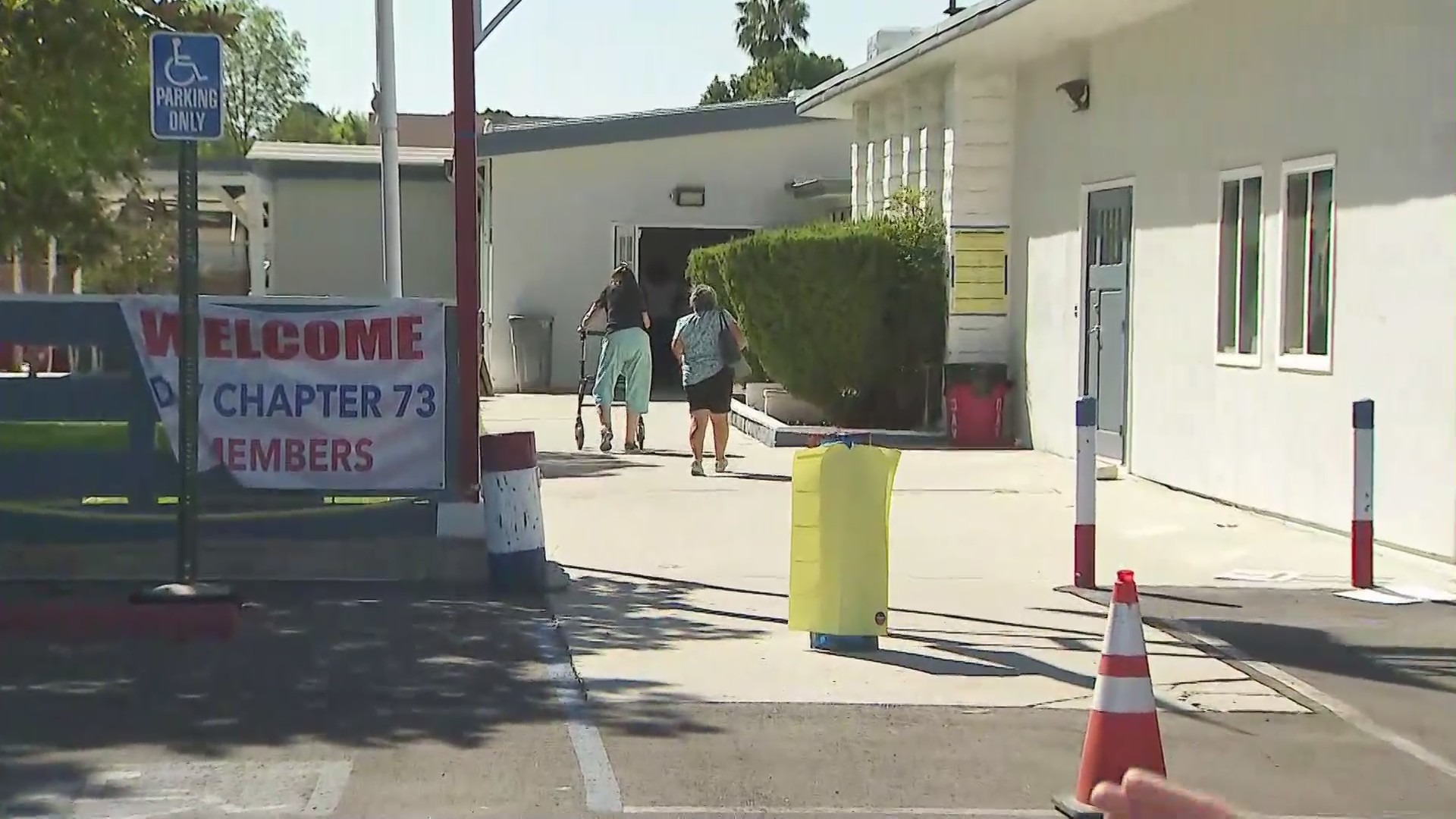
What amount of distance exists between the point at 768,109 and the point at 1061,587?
55.6 feet

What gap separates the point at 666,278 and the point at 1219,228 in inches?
599

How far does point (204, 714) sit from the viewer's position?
6832 mm

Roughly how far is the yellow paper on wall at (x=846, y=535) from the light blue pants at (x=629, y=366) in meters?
8.52

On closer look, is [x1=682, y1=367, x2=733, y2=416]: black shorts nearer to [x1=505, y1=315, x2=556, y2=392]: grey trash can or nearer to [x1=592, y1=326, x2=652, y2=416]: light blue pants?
[x1=592, y1=326, x2=652, y2=416]: light blue pants

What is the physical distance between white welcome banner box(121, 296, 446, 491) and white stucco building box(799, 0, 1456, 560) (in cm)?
557

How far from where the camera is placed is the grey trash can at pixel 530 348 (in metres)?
25.3

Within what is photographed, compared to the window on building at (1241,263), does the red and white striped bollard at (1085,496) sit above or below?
below

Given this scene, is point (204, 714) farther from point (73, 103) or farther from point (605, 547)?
point (73, 103)

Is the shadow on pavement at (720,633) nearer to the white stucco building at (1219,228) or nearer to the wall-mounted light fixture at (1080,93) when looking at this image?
the white stucco building at (1219,228)

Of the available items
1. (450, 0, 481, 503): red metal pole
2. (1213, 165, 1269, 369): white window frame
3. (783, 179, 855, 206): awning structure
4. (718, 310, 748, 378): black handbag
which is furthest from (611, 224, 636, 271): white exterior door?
A: (450, 0, 481, 503): red metal pole

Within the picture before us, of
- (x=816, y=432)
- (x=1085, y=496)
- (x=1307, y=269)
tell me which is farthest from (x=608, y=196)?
(x=1085, y=496)

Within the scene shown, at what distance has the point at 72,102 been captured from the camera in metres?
11.9

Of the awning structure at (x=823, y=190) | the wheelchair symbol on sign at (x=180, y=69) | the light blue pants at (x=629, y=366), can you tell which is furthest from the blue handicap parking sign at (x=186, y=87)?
the awning structure at (x=823, y=190)

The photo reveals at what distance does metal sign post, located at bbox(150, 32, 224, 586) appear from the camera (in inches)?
327
